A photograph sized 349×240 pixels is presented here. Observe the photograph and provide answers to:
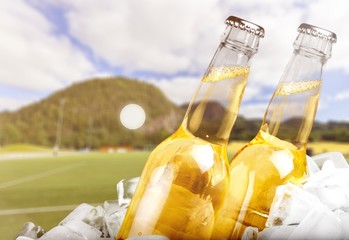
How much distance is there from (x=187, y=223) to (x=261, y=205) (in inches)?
3.9

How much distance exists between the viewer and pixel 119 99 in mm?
86188

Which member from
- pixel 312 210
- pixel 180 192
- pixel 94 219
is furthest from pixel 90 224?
pixel 312 210

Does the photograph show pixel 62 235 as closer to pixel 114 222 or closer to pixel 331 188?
pixel 114 222

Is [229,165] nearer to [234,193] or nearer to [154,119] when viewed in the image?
[234,193]

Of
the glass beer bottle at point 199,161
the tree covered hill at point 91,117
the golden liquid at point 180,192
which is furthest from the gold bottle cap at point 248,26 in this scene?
the tree covered hill at point 91,117

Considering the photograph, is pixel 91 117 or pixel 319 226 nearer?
pixel 319 226

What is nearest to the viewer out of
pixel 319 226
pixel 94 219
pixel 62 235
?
pixel 319 226

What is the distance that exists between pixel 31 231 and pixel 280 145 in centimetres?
34

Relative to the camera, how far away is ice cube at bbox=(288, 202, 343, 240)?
0.50 metres

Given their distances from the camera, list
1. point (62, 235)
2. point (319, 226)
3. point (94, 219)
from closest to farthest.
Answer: point (319, 226) < point (62, 235) < point (94, 219)

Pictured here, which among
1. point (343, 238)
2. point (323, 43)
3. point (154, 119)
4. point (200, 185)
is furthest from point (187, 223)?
point (154, 119)

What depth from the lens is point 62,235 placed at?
606mm

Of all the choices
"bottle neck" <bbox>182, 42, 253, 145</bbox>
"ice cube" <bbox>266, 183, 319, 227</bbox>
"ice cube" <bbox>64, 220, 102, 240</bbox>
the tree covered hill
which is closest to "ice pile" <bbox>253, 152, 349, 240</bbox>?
"ice cube" <bbox>266, 183, 319, 227</bbox>

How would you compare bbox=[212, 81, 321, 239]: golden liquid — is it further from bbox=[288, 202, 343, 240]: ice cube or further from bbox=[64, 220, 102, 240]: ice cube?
bbox=[64, 220, 102, 240]: ice cube
